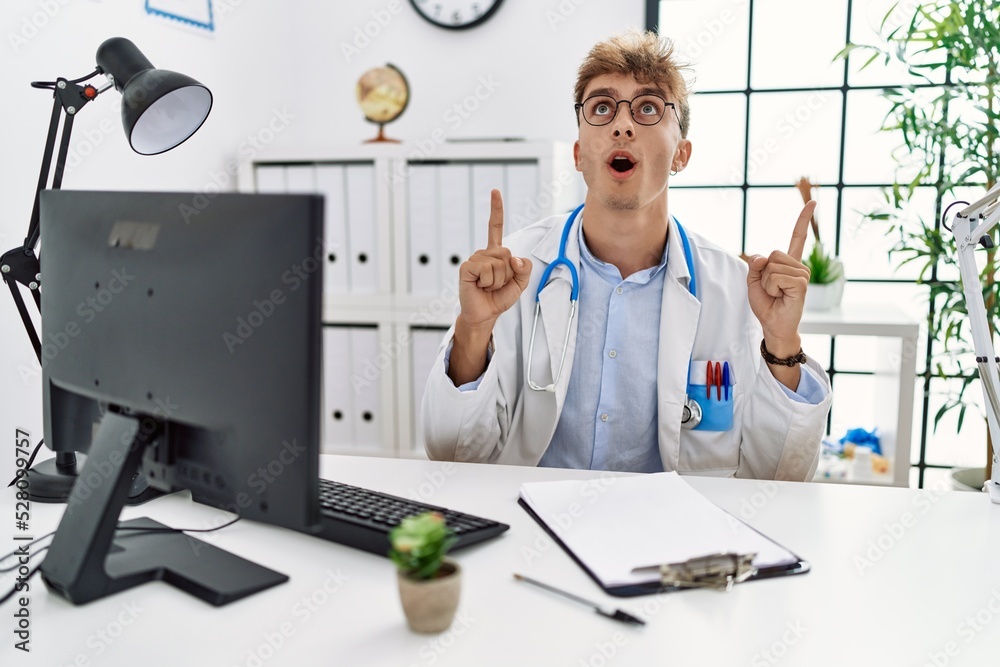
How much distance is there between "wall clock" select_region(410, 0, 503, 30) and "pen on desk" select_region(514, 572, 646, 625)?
232cm

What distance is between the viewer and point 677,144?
5.52 feet

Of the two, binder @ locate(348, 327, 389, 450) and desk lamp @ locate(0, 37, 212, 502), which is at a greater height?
desk lamp @ locate(0, 37, 212, 502)

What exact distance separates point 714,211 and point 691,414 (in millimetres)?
1631

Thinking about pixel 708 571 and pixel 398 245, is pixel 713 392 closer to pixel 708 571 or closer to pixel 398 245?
pixel 708 571

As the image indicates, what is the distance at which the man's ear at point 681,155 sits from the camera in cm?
171

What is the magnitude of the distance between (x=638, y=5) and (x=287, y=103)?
1.31 meters

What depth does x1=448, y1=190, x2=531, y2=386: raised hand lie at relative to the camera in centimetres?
136

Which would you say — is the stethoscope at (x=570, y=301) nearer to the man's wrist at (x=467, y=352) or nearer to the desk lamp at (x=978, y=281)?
the man's wrist at (x=467, y=352)

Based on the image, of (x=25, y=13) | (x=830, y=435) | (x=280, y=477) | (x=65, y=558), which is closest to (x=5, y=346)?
(x=25, y=13)

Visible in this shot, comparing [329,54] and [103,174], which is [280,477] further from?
[329,54]

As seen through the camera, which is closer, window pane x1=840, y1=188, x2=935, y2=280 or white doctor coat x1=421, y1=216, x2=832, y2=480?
white doctor coat x1=421, y1=216, x2=832, y2=480

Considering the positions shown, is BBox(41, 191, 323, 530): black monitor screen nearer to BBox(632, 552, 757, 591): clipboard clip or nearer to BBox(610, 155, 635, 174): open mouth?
BBox(632, 552, 757, 591): clipboard clip

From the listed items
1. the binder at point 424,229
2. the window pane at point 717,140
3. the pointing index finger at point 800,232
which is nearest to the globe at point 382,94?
the binder at point 424,229

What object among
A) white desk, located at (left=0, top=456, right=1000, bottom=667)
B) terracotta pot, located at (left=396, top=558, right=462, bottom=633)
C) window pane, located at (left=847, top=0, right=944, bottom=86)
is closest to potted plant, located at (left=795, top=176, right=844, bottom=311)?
window pane, located at (left=847, top=0, right=944, bottom=86)
